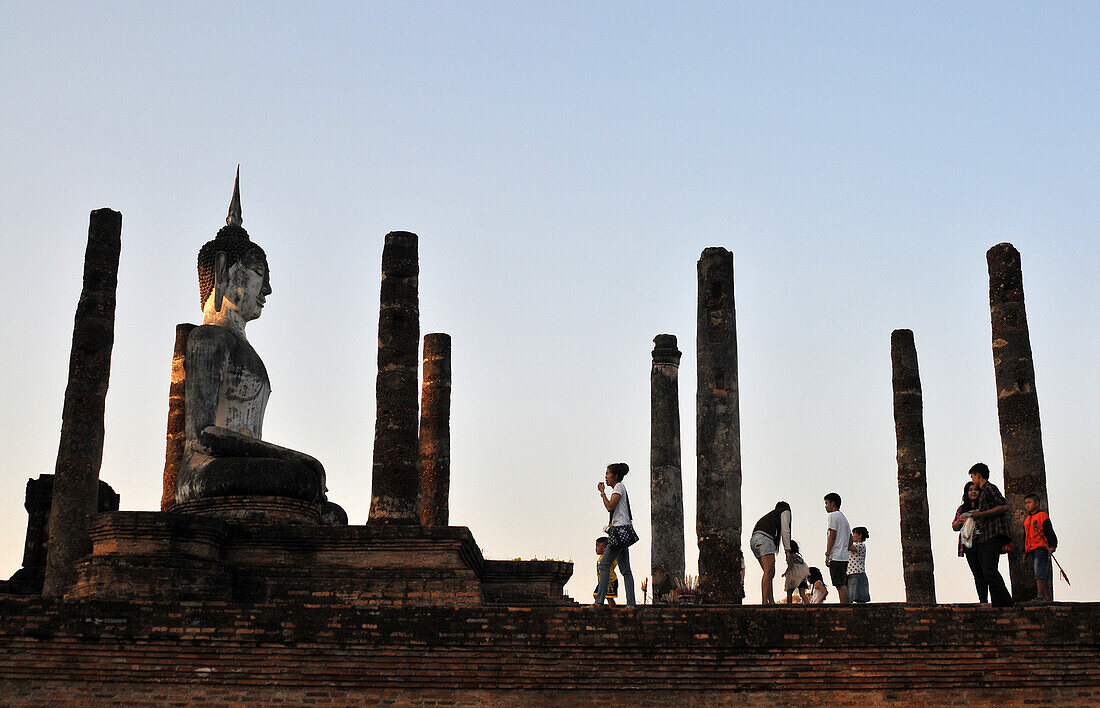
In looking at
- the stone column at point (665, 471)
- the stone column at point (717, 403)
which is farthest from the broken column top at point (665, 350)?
the stone column at point (717, 403)

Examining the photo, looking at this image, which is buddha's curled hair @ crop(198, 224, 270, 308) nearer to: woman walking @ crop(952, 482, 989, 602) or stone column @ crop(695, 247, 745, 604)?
stone column @ crop(695, 247, 745, 604)

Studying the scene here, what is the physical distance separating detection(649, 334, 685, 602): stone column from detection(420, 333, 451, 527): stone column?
3581 mm

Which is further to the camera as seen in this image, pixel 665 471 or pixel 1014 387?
pixel 665 471

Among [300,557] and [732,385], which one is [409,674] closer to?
[300,557]

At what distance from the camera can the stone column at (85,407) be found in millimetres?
14062

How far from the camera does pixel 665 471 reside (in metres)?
21.8

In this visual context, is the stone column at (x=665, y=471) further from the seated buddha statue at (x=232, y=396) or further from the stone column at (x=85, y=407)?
the stone column at (x=85, y=407)

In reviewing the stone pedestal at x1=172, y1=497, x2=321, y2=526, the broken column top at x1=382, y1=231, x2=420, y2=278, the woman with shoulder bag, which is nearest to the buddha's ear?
the broken column top at x1=382, y1=231, x2=420, y2=278

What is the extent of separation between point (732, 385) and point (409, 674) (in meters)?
7.17

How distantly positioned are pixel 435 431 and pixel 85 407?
726cm

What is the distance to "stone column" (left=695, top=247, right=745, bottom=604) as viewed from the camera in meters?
16.0

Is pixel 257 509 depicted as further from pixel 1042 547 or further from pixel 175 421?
pixel 1042 547

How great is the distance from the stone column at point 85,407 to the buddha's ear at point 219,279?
Result: 5.52 ft

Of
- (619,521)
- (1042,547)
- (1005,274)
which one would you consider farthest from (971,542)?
(1005,274)
